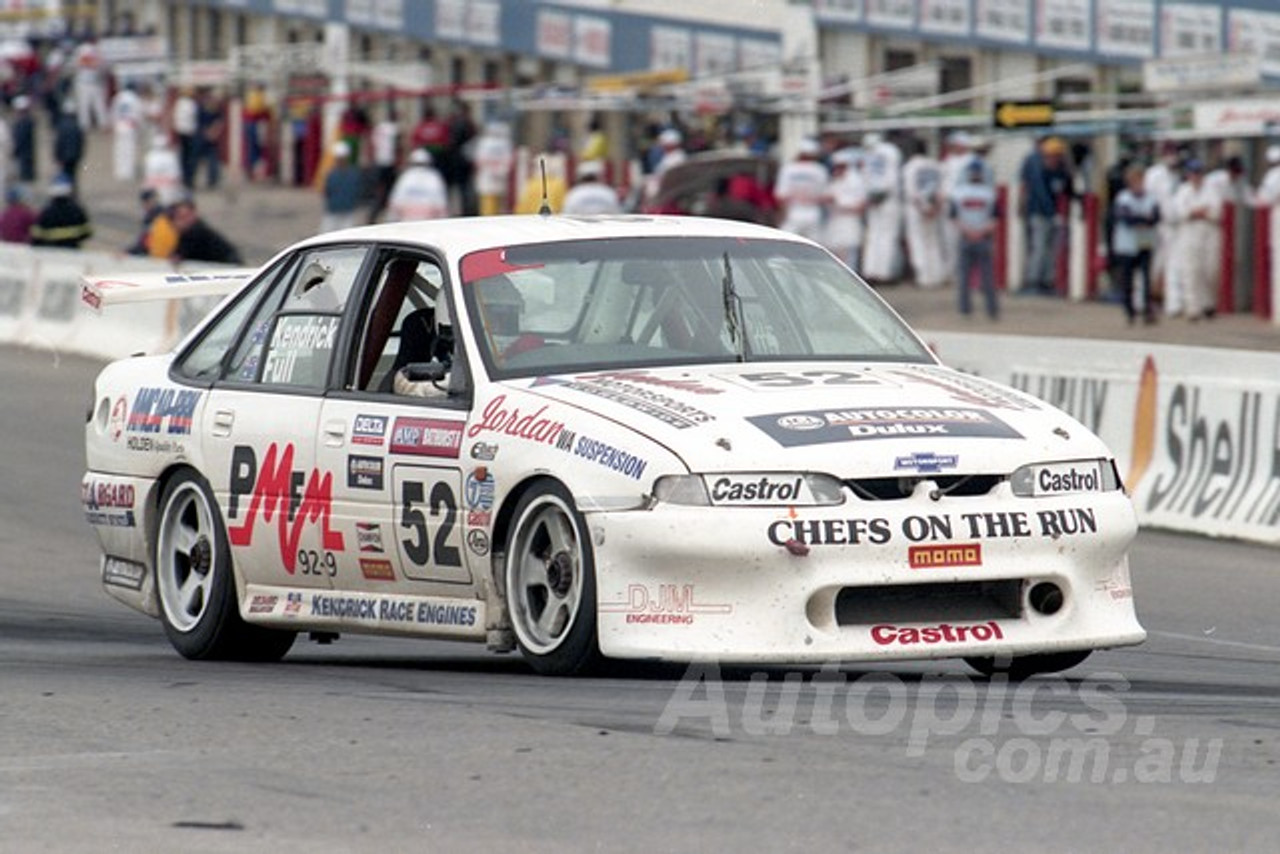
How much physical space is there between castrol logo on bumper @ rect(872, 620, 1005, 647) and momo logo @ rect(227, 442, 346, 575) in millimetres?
1971

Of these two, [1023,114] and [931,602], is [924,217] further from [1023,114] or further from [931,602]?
[931,602]

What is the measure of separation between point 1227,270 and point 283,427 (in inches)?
842

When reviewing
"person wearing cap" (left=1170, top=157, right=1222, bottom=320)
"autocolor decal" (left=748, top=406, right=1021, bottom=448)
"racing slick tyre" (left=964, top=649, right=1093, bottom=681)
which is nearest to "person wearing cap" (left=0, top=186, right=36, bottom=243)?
"person wearing cap" (left=1170, top=157, right=1222, bottom=320)

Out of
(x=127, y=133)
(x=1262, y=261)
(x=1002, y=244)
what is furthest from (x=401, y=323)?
(x=127, y=133)

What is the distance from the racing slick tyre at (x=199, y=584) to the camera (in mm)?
9953

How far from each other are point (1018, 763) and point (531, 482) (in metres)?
2.21

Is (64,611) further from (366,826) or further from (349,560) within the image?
(366,826)

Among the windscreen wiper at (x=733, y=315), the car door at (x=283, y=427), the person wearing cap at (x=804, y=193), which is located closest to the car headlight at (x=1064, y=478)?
the windscreen wiper at (x=733, y=315)

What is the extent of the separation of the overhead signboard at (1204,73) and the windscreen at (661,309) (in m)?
19.5

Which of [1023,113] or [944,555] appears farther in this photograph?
[1023,113]

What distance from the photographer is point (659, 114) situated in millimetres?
43469

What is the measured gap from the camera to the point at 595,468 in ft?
27.1

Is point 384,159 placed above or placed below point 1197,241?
above

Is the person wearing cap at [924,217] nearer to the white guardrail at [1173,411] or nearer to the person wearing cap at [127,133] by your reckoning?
the white guardrail at [1173,411]
